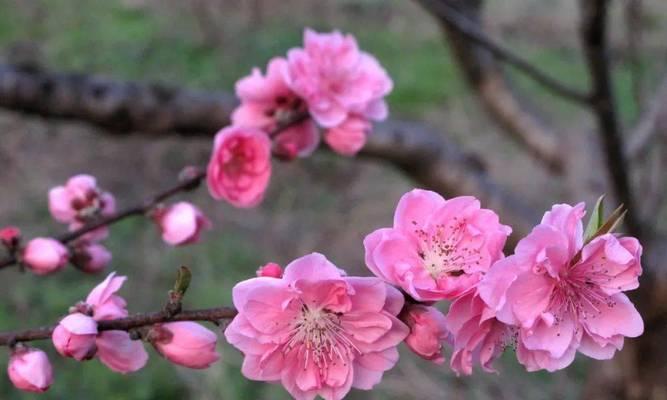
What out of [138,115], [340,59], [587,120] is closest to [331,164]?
[587,120]

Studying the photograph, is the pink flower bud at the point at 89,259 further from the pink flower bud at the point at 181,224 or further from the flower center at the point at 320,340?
the flower center at the point at 320,340

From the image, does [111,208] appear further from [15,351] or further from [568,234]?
[568,234]

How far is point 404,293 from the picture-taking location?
0.49 m

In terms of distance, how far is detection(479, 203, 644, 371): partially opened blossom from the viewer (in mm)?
451

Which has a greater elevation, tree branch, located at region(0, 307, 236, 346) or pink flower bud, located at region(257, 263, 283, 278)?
pink flower bud, located at region(257, 263, 283, 278)

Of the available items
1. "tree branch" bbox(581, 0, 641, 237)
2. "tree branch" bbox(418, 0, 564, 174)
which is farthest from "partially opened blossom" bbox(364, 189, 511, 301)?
"tree branch" bbox(418, 0, 564, 174)

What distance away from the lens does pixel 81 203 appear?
2.55 ft

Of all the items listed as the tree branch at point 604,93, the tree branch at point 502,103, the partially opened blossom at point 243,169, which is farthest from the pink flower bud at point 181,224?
the tree branch at point 502,103

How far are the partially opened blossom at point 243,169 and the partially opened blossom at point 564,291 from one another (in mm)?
378

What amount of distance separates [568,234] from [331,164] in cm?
316

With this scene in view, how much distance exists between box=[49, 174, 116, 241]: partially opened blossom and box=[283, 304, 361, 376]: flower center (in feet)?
1.10

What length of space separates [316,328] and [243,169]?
321 mm

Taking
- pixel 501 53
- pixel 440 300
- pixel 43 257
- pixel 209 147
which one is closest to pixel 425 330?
pixel 440 300

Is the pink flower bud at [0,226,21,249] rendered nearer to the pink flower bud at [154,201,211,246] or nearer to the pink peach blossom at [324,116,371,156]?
the pink flower bud at [154,201,211,246]
